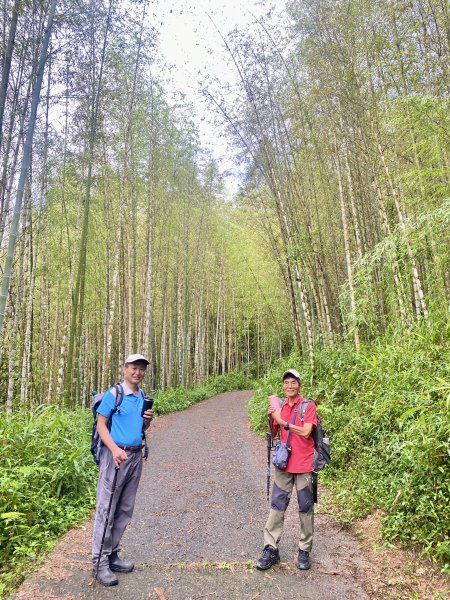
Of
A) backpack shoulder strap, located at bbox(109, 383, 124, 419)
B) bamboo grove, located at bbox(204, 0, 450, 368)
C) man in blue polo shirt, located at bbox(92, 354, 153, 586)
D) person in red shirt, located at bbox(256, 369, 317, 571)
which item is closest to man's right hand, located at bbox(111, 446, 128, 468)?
man in blue polo shirt, located at bbox(92, 354, 153, 586)

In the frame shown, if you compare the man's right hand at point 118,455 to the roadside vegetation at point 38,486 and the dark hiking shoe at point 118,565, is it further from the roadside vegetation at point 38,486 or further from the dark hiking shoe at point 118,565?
the roadside vegetation at point 38,486

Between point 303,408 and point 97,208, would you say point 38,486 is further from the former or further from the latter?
point 97,208

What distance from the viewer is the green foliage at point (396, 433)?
2945 mm

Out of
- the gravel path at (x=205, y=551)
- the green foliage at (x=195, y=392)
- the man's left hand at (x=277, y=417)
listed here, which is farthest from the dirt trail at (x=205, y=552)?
the green foliage at (x=195, y=392)

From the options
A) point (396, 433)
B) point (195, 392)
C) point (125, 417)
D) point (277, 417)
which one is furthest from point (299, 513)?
point (195, 392)

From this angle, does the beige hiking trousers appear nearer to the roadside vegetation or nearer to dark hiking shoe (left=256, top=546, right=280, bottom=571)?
dark hiking shoe (left=256, top=546, right=280, bottom=571)

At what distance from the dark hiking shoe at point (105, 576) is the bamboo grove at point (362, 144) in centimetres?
381

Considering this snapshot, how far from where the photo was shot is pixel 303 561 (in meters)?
2.75

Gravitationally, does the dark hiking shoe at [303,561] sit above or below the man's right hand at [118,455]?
below

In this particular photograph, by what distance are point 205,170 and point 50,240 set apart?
6.63 meters

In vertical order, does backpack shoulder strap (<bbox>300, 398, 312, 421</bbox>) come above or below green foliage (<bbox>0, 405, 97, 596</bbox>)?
above

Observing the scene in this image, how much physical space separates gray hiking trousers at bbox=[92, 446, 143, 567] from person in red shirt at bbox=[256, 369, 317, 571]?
1.00m

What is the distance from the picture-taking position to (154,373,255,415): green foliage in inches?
438

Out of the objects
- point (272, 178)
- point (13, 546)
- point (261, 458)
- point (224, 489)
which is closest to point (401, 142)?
point (272, 178)
